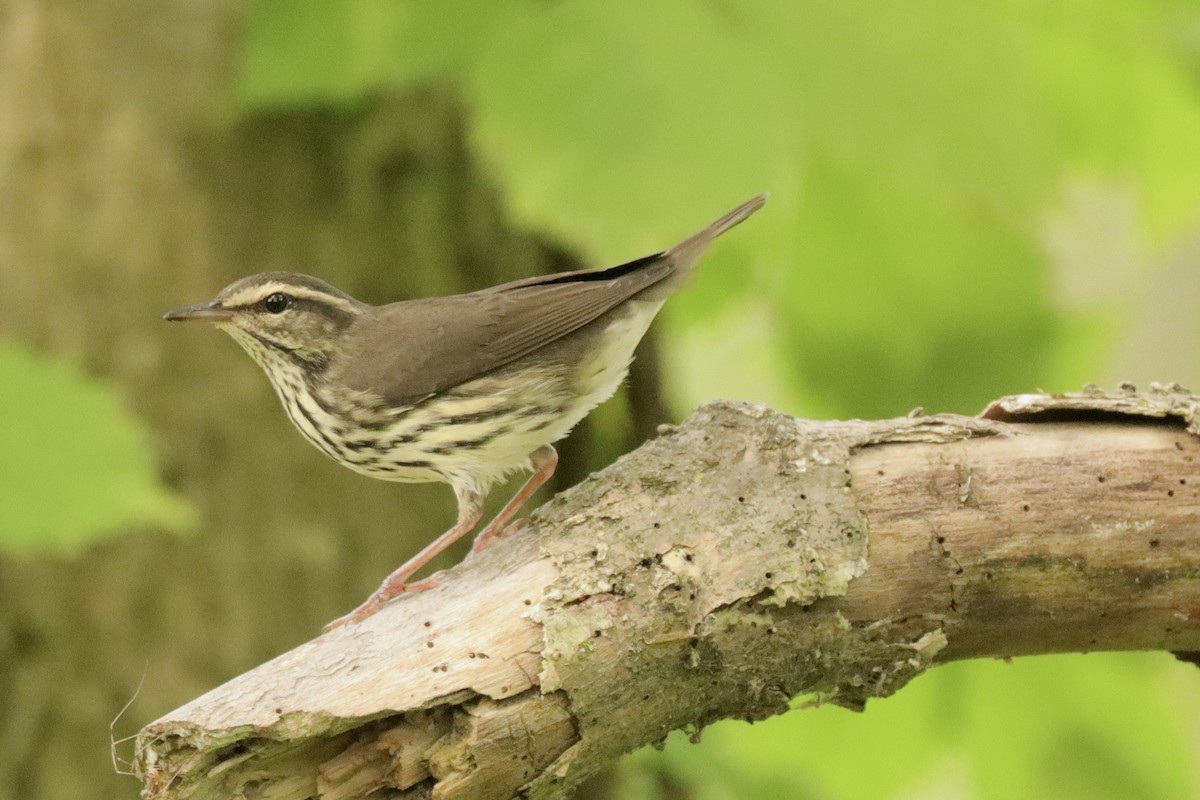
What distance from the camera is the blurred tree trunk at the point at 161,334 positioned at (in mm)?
5359

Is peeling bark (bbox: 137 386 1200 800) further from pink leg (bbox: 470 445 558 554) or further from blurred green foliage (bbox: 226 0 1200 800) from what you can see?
blurred green foliage (bbox: 226 0 1200 800)

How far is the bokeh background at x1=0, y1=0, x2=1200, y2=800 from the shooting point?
3.78 meters

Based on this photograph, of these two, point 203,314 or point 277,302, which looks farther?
point 277,302

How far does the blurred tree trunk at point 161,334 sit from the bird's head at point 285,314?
160cm

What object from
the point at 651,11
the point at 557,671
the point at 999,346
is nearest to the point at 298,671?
the point at 557,671

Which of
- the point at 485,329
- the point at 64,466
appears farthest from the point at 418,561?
the point at 64,466

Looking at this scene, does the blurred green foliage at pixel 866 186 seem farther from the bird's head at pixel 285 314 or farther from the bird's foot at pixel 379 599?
the bird's foot at pixel 379 599

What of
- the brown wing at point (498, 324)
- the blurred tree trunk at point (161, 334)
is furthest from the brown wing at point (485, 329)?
the blurred tree trunk at point (161, 334)

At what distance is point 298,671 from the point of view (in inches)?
106

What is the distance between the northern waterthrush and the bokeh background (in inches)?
6.6

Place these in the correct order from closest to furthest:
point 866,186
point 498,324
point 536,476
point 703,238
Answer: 1. point 703,238
2. point 498,324
3. point 536,476
4. point 866,186

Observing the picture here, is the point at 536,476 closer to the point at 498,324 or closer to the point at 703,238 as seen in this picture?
the point at 498,324

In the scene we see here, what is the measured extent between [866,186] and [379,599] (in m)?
2.12

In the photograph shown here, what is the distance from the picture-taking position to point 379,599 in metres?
3.55
